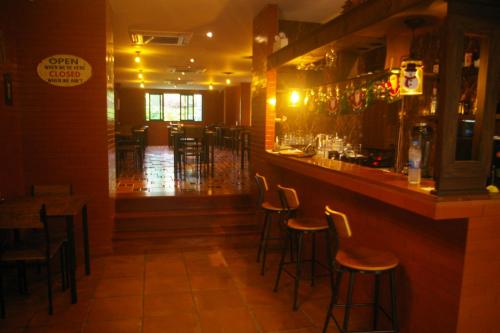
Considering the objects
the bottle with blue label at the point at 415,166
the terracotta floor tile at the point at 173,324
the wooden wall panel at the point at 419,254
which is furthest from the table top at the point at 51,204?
the bottle with blue label at the point at 415,166

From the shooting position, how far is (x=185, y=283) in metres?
3.90

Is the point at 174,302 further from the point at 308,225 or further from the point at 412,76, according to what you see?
the point at 412,76

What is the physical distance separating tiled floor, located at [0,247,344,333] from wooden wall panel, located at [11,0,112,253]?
97cm

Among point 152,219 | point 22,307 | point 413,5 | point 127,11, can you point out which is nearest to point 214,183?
point 152,219

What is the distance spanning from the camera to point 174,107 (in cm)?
1889

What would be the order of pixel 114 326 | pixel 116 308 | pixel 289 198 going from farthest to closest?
pixel 289 198, pixel 116 308, pixel 114 326

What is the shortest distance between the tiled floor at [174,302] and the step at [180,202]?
3.86ft

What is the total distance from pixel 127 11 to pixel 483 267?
533cm

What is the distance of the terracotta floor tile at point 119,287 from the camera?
3.68 m

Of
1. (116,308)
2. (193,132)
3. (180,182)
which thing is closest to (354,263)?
(116,308)

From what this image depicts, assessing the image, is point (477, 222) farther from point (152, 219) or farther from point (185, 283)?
point (152, 219)

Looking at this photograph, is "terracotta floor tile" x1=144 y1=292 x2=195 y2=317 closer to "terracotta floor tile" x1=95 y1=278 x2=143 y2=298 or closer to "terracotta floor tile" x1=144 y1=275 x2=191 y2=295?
"terracotta floor tile" x1=144 y1=275 x2=191 y2=295

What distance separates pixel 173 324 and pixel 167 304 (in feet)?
1.19

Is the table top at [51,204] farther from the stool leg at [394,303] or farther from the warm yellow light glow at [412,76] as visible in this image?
the warm yellow light glow at [412,76]
